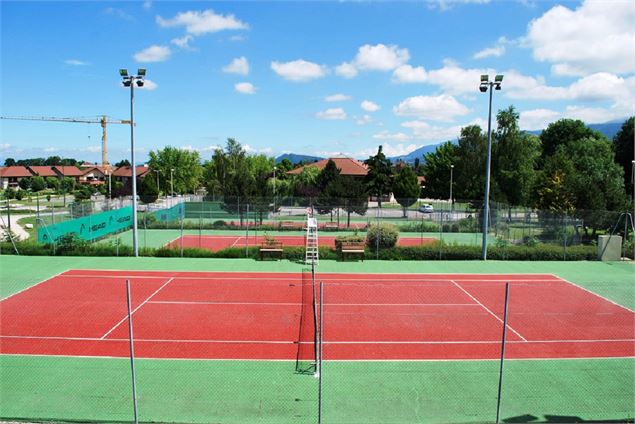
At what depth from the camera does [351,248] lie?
23188 mm

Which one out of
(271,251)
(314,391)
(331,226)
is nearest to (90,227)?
(271,251)

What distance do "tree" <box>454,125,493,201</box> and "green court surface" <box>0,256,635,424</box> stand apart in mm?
39546

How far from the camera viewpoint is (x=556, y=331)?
13586mm

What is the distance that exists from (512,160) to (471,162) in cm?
650

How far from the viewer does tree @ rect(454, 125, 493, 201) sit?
163 feet

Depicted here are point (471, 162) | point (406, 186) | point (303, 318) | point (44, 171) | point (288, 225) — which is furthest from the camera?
point (44, 171)

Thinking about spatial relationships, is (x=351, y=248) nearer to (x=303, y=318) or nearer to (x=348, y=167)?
(x=303, y=318)

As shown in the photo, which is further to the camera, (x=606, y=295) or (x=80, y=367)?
(x=606, y=295)

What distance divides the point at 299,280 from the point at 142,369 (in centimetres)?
886

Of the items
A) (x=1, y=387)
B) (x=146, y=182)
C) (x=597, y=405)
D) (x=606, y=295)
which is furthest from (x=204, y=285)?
(x=146, y=182)

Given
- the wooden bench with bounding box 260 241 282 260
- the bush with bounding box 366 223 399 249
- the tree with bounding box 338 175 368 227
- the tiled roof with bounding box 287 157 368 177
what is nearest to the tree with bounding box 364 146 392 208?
the tiled roof with bounding box 287 157 368 177

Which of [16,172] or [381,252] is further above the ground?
[16,172]

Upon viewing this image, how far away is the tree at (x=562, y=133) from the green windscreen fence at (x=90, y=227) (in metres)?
62.2

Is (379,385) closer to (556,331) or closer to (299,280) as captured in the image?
(556,331)
